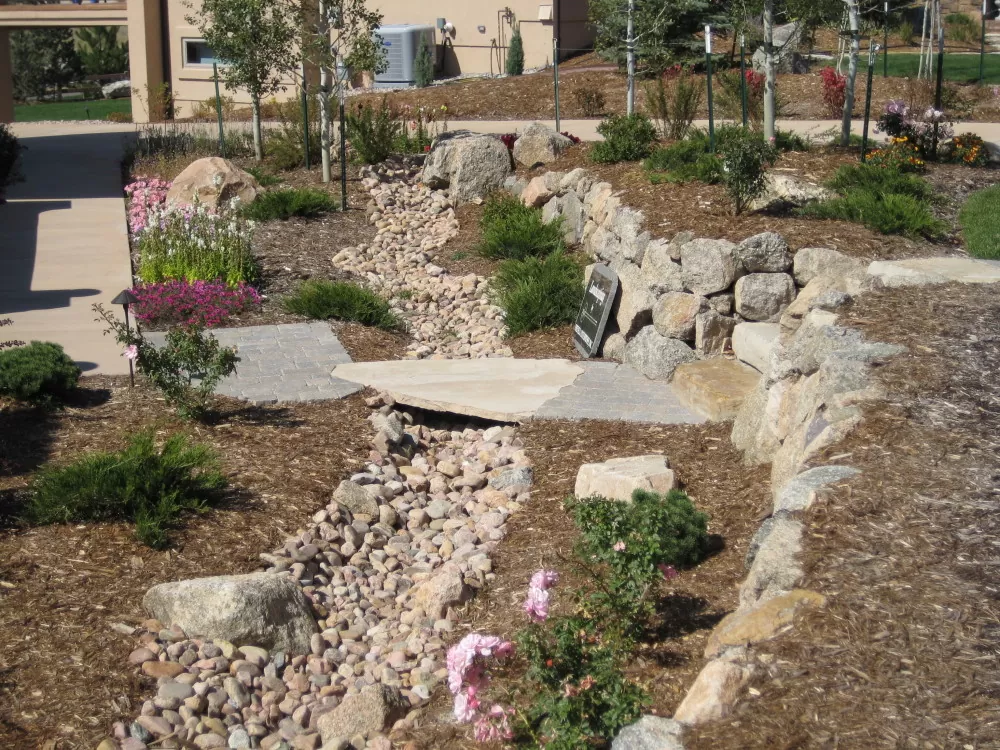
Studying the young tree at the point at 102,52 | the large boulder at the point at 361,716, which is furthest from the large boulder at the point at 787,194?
the young tree at the point at 102,52

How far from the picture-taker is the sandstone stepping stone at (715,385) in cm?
765

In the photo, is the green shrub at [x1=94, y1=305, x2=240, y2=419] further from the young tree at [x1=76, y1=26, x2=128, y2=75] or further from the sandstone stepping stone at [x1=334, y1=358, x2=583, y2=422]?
the young tree at [x1=76, y1=26, x2=128, y2=75]

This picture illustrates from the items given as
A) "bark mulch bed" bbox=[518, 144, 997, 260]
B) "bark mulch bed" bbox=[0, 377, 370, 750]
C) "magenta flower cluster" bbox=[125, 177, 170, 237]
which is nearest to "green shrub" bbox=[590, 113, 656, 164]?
"bark mulch bed" bbox=[518, 144, 997, 260]

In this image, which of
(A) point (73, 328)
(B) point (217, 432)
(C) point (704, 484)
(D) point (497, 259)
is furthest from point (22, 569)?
(D) point (497, 259)

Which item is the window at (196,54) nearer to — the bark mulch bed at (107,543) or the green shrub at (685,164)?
the green shrub at (685,164)

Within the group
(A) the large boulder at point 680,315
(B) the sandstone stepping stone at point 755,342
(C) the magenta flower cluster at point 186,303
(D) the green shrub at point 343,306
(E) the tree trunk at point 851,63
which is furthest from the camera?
(E) the tree trunk at point 851,63

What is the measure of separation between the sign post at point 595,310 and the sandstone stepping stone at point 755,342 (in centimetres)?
117

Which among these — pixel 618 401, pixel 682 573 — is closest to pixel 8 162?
pixel 618 401

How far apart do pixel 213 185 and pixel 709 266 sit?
7.38 metres

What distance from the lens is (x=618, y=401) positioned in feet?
26.9

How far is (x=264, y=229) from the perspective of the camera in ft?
43.0

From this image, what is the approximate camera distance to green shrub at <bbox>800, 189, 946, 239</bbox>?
30.7 feet

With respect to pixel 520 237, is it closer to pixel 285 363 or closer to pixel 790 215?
pixel 790 215

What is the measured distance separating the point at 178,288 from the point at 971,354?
6835 millimetres
